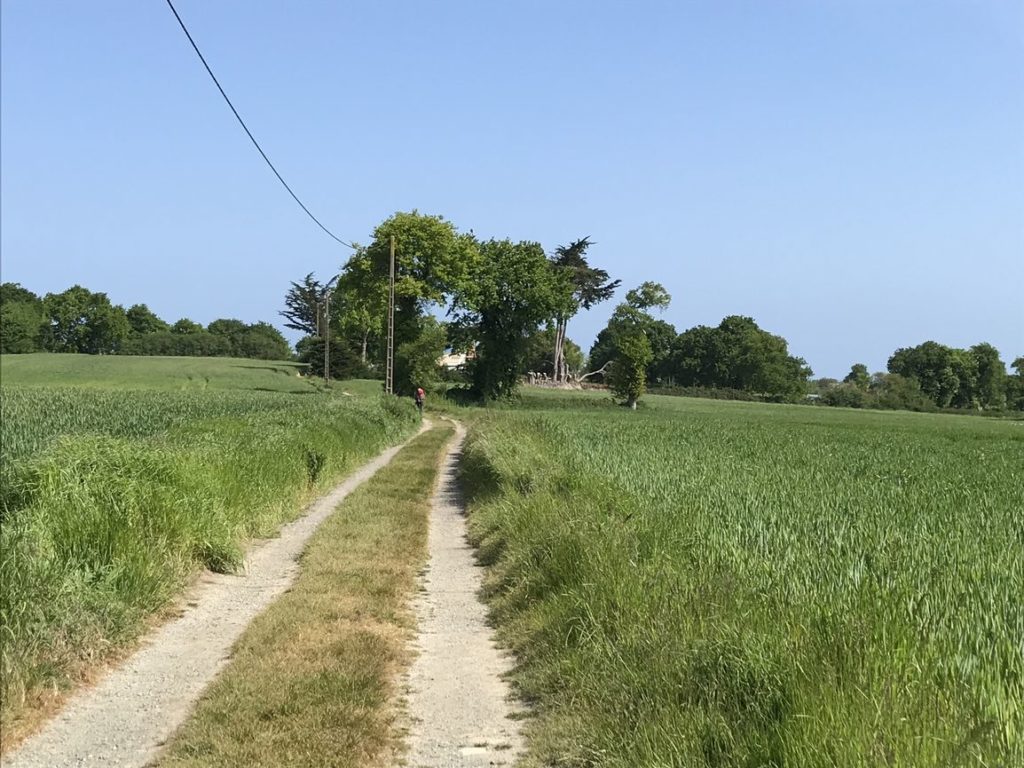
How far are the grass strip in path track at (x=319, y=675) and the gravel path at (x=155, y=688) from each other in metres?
0.19

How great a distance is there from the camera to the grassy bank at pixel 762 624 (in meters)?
Answer: 3.51

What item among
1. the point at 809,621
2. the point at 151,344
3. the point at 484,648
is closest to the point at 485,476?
the point at 484,648

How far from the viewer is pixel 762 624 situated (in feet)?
16.1

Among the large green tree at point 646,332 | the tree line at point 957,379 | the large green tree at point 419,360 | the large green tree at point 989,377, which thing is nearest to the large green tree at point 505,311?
the large green tree at point 419,360

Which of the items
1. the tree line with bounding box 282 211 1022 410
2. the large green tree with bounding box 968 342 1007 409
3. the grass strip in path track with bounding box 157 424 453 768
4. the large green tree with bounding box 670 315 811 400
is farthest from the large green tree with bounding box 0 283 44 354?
the large green tree with bounding box 968 342 1007 409

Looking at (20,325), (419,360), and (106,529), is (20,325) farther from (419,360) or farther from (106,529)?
(106,529)

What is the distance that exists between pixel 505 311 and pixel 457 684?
62247 millimetres

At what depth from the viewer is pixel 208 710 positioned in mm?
5195

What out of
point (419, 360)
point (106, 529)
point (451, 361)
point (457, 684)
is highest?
point (451, 361)

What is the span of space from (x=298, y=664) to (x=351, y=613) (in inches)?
63.7

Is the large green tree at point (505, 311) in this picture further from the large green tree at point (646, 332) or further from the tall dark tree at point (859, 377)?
the tall dark tree at point (859, 377)

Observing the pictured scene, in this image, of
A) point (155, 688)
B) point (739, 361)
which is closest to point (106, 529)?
point (155, 688)

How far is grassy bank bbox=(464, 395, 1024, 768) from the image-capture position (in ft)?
11.5

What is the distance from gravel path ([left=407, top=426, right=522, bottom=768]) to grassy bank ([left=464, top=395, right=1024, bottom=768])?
9.4 inches
